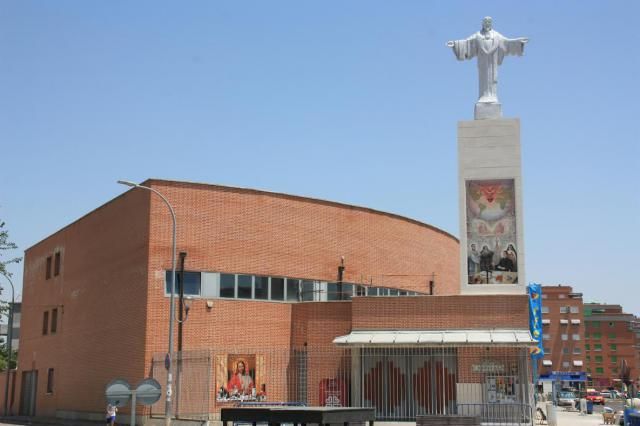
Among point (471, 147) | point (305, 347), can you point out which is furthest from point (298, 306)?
point (471, 147)

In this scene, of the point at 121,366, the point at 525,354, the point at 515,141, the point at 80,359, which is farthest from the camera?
the point at 80,359

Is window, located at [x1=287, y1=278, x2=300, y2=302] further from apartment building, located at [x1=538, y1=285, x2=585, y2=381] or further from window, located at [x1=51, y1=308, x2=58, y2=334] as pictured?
apartment building, located at [x1=538, y1=285, x2=585, y2=381]

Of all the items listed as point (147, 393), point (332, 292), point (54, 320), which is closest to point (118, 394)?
point (147, 393)

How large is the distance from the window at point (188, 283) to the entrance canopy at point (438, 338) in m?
6.30

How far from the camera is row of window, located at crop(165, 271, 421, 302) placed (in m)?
34.9

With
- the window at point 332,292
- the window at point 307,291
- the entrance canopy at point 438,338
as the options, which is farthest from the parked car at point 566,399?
the entrance canopy at point 438,338

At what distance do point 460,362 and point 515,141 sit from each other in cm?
894

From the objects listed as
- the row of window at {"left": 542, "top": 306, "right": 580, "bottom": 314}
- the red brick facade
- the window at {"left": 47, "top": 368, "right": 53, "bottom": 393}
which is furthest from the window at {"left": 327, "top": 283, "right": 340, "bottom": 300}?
the row of window at {"left": 542, "top": 306, "right": 580, "bottom": 314}

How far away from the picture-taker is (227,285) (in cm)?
3562

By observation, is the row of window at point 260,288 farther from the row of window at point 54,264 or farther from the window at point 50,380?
the window at point 50,380

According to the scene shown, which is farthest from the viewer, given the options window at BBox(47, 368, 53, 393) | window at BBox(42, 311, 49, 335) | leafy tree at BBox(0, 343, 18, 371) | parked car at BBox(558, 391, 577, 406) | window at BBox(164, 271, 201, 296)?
leafy tree at BBox(0, 343, 18, 371)

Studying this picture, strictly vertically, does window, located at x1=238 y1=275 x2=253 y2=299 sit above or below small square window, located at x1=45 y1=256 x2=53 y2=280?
below

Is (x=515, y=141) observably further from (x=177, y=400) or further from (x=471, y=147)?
(x=177, y=400)

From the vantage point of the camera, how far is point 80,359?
41.2 m
